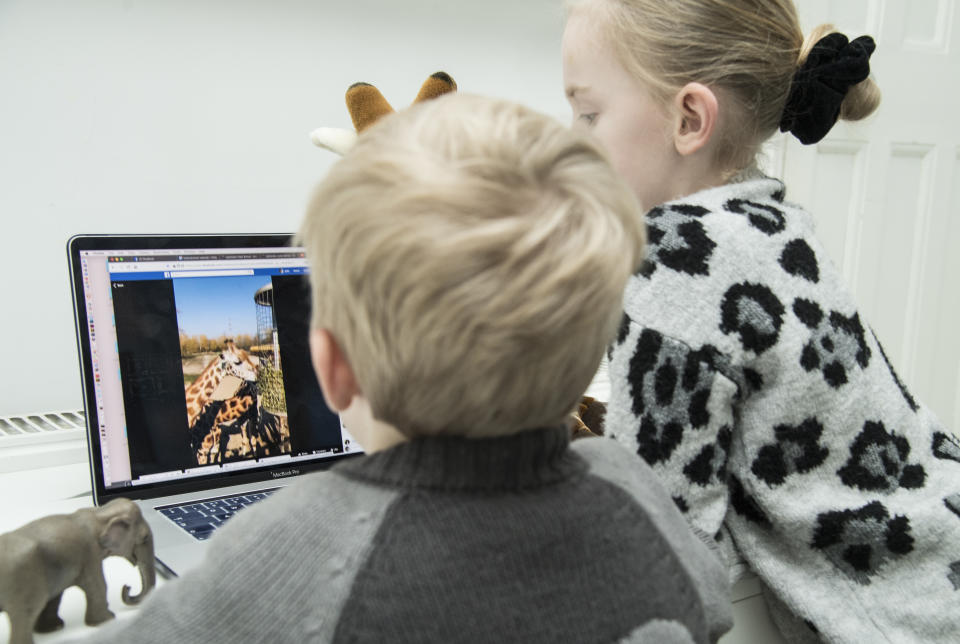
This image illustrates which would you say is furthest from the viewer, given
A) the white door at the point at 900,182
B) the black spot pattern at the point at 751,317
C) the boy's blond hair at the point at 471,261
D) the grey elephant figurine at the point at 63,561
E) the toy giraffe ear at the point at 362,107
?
the white door at the point at 900,182

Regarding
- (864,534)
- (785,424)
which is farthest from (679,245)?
(864,534)

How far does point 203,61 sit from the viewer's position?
101 cm

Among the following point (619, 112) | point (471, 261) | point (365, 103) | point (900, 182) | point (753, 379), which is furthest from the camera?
point (900, 182)

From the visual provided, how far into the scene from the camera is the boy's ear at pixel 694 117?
0.73 meters

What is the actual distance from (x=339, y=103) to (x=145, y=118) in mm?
276

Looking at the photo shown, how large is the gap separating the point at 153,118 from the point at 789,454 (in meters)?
0.88

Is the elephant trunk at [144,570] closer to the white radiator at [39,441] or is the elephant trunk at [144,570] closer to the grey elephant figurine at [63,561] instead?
the grey elephant figurine at [63,561]

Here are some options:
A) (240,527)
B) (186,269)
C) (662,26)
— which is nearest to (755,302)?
(662,26)

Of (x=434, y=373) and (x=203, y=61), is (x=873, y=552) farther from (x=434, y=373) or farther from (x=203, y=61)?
(x=203, y=61)

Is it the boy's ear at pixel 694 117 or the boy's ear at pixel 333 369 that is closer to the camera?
the boy's ear at pixel 333 369

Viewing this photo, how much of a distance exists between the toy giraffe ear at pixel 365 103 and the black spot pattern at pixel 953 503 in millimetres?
751

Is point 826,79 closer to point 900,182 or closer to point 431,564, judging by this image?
point 431,564

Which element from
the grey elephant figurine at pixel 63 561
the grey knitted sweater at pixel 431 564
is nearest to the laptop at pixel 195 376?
the grey elephant figurine at pixel 63 561

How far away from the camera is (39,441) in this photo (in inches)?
37.1
